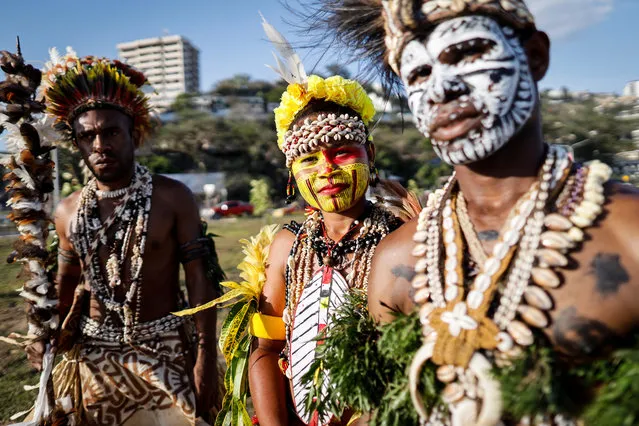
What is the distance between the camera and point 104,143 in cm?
356

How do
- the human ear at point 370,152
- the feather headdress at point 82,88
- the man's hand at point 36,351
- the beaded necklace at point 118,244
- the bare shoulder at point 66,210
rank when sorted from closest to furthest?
the human ear at point 370,152
the man's hand at point 36,351
the beaded necklace at point 118,244
the feather headdress at point 82,88
the bare shoulder at point 66,210

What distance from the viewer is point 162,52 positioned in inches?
4513

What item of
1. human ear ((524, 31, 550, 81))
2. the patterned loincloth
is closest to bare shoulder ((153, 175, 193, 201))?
the patterned loincloth

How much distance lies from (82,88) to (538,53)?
10.1 ft

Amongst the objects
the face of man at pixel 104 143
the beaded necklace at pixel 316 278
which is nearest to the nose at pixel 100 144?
the face of man at pixel 104 143

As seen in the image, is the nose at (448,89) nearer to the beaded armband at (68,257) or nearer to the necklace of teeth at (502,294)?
the necklace of teeth at (502,294)

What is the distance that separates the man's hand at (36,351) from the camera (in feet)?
10.7

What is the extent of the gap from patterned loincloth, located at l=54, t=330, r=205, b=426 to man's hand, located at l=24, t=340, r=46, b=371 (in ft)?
1.01

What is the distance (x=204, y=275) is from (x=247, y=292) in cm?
94

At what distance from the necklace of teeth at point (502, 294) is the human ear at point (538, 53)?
0.25m

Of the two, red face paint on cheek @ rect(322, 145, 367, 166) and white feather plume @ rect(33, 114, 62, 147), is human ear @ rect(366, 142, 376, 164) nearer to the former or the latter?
red face paint on cheek @ rect(322, 145, 367, 166)

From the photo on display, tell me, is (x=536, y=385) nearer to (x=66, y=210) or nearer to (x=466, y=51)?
(x=466, y=51)

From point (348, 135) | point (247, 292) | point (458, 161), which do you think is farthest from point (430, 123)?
point (247, 292)

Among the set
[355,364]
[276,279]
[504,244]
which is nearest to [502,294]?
[504,244]
